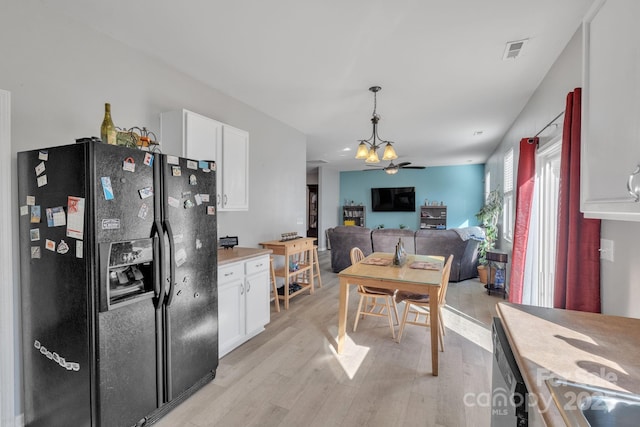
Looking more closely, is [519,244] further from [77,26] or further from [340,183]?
[340,183]

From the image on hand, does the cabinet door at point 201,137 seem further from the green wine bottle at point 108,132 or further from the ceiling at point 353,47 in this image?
the green wine bottle at point 108,132

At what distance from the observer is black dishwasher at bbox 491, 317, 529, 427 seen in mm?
975

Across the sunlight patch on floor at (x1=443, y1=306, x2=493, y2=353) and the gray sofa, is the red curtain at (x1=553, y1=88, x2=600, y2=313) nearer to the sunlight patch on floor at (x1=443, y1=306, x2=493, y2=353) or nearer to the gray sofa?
the sunlight patch on floor at (x1=443, y1=306, x2=493, y2=353)

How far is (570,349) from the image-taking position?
41.9 inches

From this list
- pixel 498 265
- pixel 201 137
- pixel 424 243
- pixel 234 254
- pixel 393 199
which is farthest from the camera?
pixel 393 199

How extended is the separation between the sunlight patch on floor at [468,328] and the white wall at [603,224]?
1475 mm

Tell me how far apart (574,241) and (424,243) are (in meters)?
3.53

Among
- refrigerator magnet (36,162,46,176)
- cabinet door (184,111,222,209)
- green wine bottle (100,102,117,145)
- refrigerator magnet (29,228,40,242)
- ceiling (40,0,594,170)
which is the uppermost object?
ceiling (40,0,594,170)

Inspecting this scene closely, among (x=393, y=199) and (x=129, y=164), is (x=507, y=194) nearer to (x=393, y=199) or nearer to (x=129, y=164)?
(x=393, y=199)

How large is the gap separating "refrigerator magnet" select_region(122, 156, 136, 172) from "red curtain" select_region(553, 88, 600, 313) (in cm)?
276

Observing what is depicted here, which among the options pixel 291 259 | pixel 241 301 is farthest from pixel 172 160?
pixel 291 259

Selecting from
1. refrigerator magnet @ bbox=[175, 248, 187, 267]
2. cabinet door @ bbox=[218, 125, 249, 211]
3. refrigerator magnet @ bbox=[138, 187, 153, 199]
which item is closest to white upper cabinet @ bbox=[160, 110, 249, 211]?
cabinet door @ bbox=[218, 125, 249, 211]

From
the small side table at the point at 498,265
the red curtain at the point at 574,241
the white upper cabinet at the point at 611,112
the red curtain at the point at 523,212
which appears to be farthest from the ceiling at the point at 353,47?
the small side table at the point at 498,265

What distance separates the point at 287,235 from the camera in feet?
14.9
